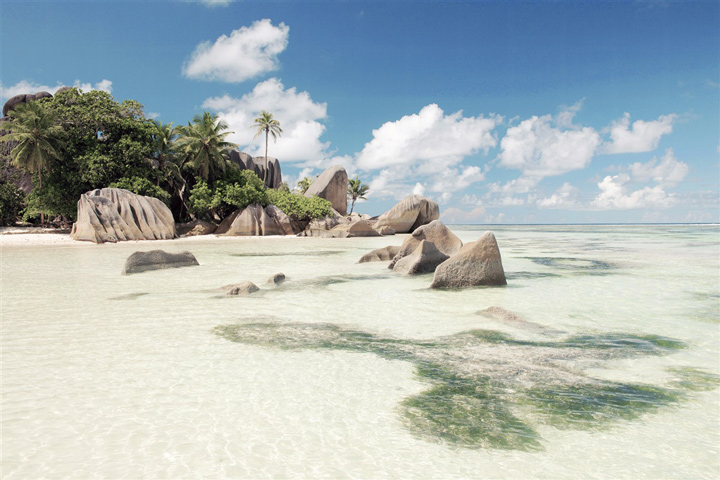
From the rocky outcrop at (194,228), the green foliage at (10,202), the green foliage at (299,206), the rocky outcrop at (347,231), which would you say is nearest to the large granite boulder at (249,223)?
the rocky outcrop at (194,228)

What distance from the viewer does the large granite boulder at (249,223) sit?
32.5 meters

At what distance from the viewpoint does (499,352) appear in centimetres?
479

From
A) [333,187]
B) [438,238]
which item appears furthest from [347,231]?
[438,238]

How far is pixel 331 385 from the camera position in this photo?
3.94 m

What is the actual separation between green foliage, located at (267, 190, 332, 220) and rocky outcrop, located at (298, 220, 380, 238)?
163cm

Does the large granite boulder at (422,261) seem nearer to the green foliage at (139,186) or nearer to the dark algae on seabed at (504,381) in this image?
the dark algae on seabed at (504,381)

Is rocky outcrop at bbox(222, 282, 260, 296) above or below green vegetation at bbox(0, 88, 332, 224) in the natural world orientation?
below

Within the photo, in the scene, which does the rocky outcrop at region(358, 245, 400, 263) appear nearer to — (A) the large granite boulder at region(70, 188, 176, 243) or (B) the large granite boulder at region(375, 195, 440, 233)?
(A) the large granite boulder at region(70, 188, 176, 243)

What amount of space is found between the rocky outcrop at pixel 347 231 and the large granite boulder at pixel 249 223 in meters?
2.81

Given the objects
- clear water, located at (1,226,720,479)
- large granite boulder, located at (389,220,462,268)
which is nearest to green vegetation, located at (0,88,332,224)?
large granite boulder, located at (389,220,462,268)

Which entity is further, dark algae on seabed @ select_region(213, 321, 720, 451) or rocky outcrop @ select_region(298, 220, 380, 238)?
rocky outcrop @ select_region(298, 220, 380, 238)

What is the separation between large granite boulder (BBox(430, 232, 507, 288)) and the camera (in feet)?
29.5

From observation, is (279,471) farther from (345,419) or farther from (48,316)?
(48,316)

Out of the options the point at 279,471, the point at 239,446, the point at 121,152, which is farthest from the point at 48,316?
the point at 121,152
